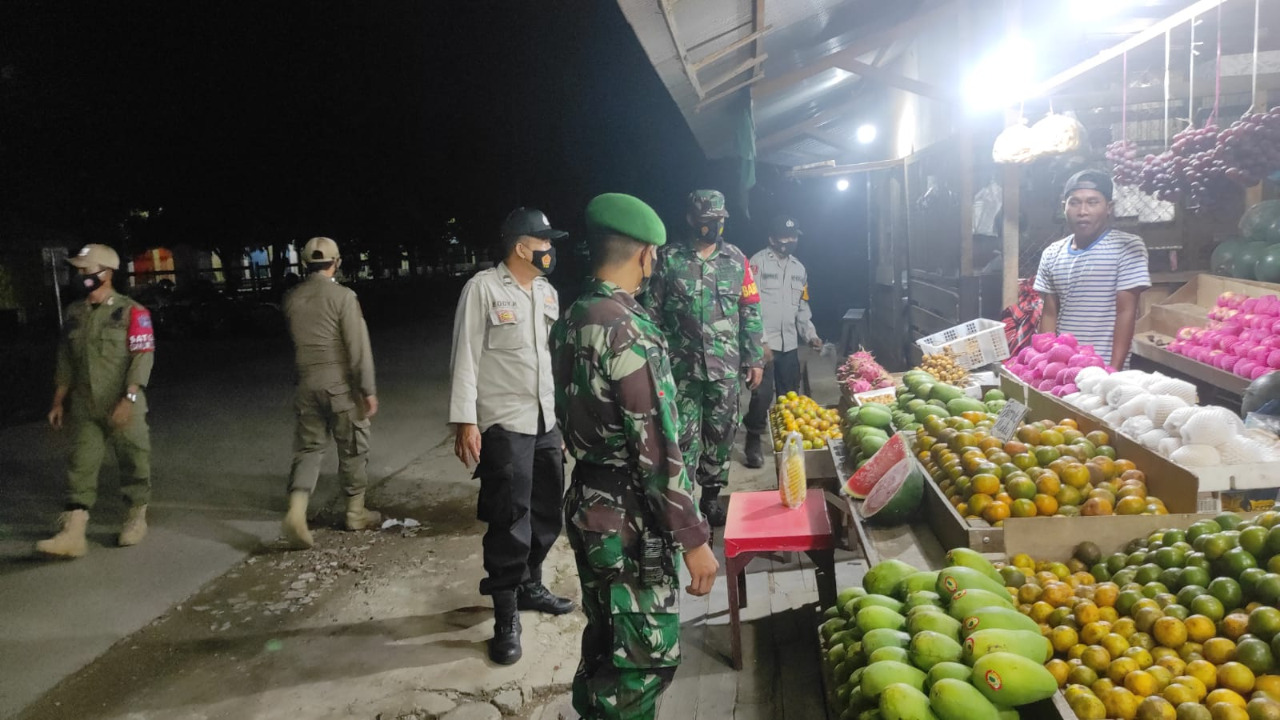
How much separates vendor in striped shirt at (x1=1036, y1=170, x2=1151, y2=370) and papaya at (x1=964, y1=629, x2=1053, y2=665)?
3.35m

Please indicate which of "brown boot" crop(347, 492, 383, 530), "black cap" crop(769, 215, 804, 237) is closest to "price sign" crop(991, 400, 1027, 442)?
"black cap" crop(769, 215, 804, 237)

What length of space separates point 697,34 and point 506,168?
43.3 meters

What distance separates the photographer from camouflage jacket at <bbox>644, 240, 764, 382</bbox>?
5.46m

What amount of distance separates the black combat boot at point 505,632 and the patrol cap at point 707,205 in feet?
9.09

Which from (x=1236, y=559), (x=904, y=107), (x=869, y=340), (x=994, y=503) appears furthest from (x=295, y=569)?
(x=869, y=340)

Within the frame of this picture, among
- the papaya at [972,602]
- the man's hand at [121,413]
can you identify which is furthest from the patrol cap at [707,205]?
the man's hand at [121,413]

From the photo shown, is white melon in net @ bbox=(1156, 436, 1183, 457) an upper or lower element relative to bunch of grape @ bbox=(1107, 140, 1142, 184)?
lower

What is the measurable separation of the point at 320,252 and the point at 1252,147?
6213 millimetres

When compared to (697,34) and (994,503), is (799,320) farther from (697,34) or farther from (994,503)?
(994,503)

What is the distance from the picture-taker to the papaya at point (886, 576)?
2.88 m

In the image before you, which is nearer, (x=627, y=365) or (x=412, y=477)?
(x=627, y=365)

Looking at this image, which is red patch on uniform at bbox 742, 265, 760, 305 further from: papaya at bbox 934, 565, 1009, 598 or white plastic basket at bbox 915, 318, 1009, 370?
papaya at bbox 934, 565, 1009, 598

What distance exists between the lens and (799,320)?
27.2 ft

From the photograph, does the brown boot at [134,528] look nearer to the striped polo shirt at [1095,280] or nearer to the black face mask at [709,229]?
the black face mask at [709,229]
